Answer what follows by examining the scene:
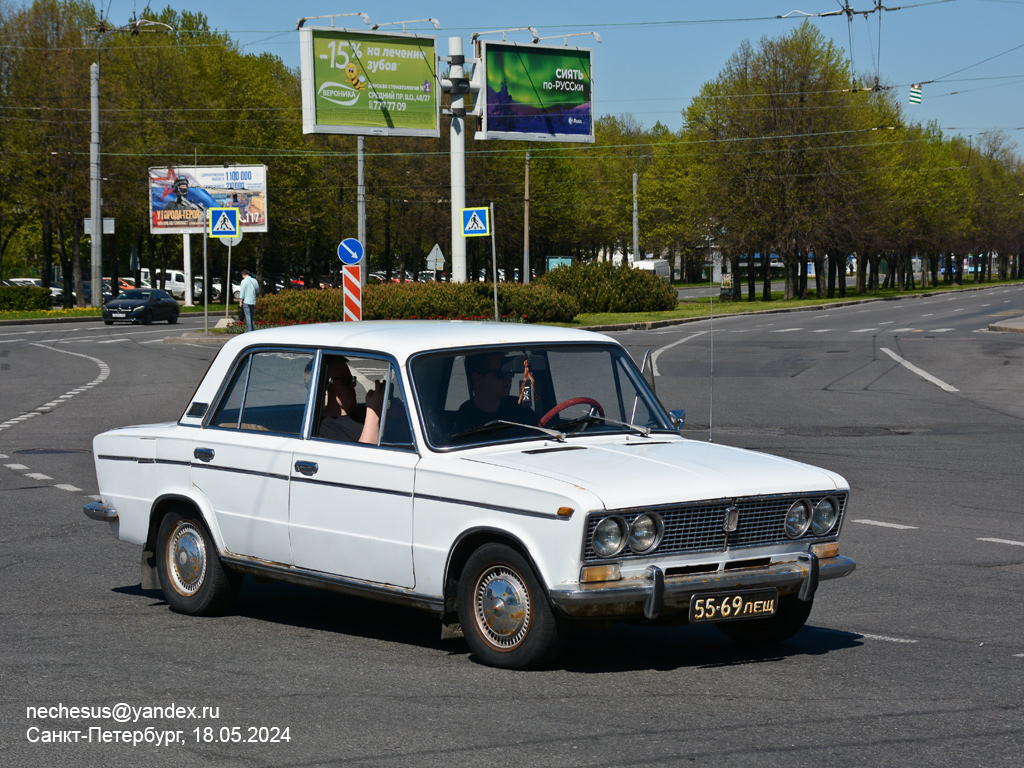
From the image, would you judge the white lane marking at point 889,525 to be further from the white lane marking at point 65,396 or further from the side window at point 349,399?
the white lane marking at point 65,396

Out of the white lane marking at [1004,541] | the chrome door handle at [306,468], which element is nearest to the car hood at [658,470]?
the chrome door handle at [306,468]

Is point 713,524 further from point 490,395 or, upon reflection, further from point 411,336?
point 411,336

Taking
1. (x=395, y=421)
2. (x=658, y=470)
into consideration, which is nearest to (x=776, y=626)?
(x=658, y=470)

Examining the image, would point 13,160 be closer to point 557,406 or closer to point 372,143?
point 372,143

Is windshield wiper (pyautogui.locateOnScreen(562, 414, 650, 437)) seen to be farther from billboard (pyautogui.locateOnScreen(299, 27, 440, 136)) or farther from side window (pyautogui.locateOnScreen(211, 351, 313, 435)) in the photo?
billboard (pyautogui.locateOnScreen(299, 27, 440, 136))

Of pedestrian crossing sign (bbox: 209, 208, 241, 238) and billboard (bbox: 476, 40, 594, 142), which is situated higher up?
billboard (bbox: 476, 40, 594, 142)

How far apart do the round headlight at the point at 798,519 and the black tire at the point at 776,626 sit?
1.21 ft

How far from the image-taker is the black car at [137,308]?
2048 inches

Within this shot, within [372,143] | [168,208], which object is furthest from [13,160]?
[372,143]

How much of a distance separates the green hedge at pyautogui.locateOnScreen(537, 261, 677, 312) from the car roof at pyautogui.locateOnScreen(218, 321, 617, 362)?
47041mm

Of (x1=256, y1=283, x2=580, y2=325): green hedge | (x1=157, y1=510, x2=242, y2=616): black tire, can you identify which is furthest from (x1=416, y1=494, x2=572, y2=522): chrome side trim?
(x1=256, y1=283, x2=580, y2=325): green hedge

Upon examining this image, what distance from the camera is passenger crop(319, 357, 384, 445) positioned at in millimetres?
6633

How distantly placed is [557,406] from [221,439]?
1843 millimetres

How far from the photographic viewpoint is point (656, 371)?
87.3 ft
